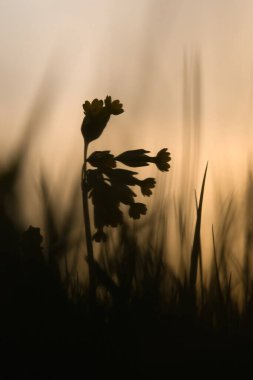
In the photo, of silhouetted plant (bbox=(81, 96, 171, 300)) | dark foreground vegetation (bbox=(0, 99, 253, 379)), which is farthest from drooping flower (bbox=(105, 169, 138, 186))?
dark foreground vegetation (bbox=(0, 99, 253, 379))

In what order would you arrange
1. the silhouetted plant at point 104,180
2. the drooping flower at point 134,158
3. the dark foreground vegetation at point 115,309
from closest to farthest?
the dark foreground vegetation at point 115,309 < the silhouetted plant at point 104,180 < the drooping flower at point 134,158

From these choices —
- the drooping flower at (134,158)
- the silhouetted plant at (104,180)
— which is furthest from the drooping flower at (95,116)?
the drooping flower at (134,158)

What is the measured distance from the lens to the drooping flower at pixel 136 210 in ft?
4.17

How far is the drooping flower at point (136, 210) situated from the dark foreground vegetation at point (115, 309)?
52mm

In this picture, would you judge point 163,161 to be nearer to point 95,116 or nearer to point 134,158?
point 134,158

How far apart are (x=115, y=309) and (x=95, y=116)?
0.35 m

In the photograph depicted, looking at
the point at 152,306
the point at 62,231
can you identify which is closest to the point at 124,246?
the point at 62,231

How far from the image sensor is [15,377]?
0.89 meters

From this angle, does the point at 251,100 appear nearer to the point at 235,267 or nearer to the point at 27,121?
the point at 235,267

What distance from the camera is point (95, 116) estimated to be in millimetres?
1219

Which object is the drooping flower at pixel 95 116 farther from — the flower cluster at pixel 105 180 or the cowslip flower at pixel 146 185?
the cowslip flower at pixel 146 185

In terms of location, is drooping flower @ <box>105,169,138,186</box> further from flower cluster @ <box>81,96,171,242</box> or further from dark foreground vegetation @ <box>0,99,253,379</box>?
dark foreground vegetation @ <box>0,99,253,379</box>

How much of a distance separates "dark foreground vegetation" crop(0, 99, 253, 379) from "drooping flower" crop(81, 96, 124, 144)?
13cm

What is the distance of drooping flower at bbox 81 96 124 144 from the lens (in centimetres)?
122
